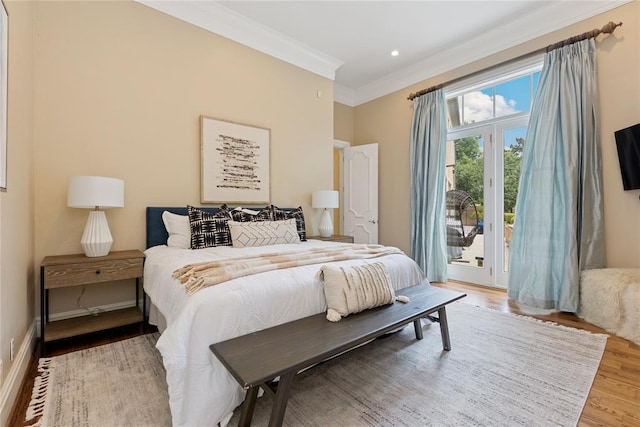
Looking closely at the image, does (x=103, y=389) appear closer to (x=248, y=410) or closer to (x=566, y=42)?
(x=248, y=410)

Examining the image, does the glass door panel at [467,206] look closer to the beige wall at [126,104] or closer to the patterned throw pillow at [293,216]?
the patterned throw pillow at [293,216]

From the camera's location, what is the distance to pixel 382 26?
3520 millimetres

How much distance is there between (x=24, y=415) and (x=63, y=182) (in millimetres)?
1826

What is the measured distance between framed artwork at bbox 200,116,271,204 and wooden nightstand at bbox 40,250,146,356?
111 centimetres

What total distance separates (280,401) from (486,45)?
4.51 meters

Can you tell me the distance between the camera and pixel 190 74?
3186 mm

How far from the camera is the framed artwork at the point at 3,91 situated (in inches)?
57.8

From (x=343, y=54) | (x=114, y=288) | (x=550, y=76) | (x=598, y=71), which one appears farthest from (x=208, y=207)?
(x=598, y=71)

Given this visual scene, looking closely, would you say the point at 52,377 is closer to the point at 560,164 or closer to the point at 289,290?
the point at 289,290

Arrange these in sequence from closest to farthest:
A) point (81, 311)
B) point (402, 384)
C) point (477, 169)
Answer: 1. point (402, 384)
2. point (81, 311)
3. point (477, 169)

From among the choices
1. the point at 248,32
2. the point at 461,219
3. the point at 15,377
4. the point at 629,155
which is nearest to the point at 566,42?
the point at 629,155

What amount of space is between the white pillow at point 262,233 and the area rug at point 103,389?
44.7 inches

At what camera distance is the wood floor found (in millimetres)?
1471

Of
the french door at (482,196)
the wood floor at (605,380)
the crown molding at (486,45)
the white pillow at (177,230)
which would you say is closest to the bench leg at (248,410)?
the wood floor at (605,380)
